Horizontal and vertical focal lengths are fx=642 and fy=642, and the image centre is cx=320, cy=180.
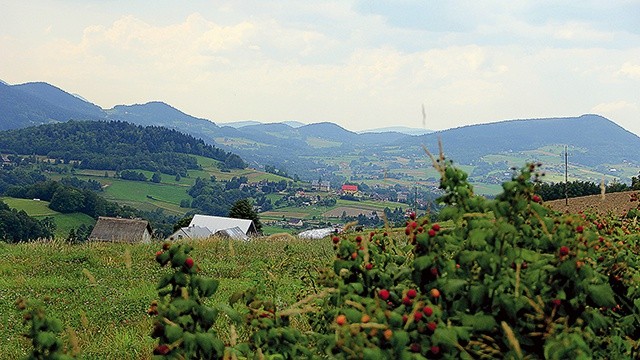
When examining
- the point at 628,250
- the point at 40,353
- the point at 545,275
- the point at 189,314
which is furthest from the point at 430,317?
the point at 628,250

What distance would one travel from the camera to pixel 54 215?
344ft

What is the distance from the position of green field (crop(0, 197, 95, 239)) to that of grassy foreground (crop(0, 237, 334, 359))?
88684 millimetres

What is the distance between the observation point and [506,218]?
3.03m

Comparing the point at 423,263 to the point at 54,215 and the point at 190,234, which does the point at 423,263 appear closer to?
the point at 190,234

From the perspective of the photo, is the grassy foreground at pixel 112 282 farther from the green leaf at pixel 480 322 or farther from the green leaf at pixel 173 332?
the green leaf at pixel 480 322

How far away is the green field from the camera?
3967 inches

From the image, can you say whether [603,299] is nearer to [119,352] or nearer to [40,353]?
[40,353]

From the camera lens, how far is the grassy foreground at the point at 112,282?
695 centimetres

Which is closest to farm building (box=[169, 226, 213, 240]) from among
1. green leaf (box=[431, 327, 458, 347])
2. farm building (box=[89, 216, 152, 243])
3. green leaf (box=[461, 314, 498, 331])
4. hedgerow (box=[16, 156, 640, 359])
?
farm building (box=[89, 216, 152, 243])

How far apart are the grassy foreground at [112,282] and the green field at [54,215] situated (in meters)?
88.7

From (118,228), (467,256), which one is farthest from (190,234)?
(467,256)

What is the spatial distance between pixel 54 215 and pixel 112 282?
10156 centimetres

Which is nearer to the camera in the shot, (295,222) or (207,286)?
(207,286)

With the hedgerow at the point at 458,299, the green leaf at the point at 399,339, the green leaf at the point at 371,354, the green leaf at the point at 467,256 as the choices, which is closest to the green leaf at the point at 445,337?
the hedgerow at the point at 458,299
